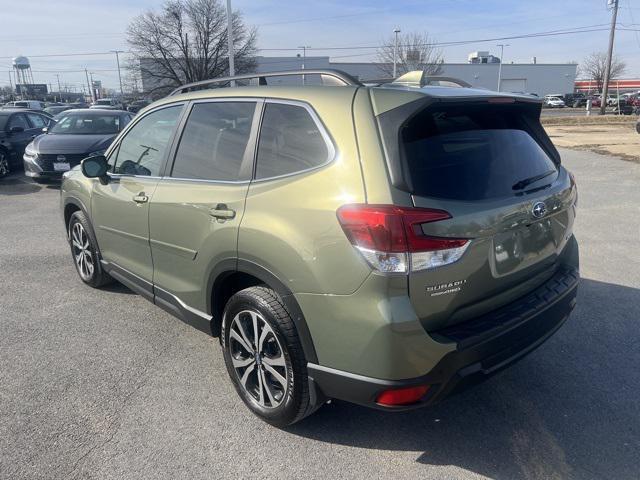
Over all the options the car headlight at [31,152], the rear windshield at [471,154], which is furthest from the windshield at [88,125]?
the rear windshield at [471,154]

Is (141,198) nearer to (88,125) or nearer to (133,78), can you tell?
(88,125)

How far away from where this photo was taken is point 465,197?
236 cm

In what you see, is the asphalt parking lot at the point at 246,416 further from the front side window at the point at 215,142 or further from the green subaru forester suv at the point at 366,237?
the front side window at the point at 215,142

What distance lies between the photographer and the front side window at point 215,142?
296cm

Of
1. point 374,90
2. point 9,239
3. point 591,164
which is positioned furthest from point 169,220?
point 591,164

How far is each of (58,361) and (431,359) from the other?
9.07 ft

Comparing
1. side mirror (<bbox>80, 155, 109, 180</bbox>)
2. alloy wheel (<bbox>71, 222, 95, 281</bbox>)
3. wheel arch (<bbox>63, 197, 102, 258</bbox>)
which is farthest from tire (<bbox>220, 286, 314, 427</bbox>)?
alloy wheel (<bbox>71, 222, 95, 281</bbox>)

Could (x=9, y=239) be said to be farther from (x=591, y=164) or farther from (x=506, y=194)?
(x=591, y=164)

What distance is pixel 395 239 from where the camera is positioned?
214 cm

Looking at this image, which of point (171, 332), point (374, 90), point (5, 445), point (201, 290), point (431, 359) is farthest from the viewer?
point (171, 332)

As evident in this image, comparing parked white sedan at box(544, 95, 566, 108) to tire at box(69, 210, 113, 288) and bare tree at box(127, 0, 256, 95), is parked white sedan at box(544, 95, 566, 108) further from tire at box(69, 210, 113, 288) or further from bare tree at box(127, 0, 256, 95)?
tire at box(69, 210, 113, 288)

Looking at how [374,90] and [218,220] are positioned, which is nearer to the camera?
[374,90]

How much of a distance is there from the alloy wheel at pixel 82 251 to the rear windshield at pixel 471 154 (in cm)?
357

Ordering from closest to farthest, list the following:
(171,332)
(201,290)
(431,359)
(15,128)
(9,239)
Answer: (431,359) < (201,290) < (171,332) < (9,239) < (15,128)
